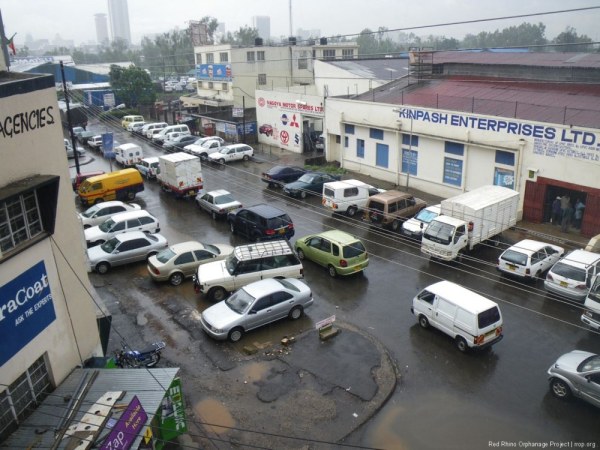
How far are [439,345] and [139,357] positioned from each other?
8601 mm

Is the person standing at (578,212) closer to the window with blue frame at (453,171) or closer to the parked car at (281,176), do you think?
the window with blue frame at (453,171)

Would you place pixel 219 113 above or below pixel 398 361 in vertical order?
above

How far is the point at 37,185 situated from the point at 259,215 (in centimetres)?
1337

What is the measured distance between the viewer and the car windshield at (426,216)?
23.4 m

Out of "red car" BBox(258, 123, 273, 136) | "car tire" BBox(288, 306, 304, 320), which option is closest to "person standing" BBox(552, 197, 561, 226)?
"car tire" BBox(288, 306, 304, 320)

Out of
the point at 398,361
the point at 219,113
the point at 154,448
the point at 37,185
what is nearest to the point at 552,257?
the point at 398,361

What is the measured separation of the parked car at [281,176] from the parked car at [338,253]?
11.2 m

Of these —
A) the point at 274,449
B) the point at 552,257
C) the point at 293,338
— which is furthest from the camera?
the point at 552,257

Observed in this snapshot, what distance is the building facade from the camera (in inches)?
366

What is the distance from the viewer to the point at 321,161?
37938mm

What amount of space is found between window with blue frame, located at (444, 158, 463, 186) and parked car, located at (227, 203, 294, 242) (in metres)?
10.9

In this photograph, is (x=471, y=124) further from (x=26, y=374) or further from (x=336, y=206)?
(x=26, y=374)

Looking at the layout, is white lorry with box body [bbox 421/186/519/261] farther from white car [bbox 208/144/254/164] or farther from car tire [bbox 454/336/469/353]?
white car [bbox 208/144/254/164]

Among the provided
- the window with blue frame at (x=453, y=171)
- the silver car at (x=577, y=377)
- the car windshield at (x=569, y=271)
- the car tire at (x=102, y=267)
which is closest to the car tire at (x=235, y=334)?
the car tire at (x=102, y=267)
